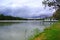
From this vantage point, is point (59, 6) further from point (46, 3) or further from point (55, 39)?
point (55, 39)

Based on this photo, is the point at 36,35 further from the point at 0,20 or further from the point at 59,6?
the point at 0,20

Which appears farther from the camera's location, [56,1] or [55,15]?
[56,1]

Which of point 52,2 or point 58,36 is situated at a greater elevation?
point 52,2

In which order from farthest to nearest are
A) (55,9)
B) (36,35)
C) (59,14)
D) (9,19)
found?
(9,19)
(55,9)
(59,14)
(36,35)

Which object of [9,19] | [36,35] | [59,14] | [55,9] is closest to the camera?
[36,35]

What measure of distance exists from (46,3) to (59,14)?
353 centimetres

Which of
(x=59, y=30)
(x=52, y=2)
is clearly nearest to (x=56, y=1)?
(x=52, y=2)

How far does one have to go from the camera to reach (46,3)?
2080 cm

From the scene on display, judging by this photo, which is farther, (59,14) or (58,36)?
(59,14)

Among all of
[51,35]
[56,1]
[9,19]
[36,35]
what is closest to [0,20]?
[9,19]

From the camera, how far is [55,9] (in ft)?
67.0

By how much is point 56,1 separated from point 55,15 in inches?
128

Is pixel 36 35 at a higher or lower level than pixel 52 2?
lower

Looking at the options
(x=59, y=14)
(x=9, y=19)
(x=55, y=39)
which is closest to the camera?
(x=55, y=39)
